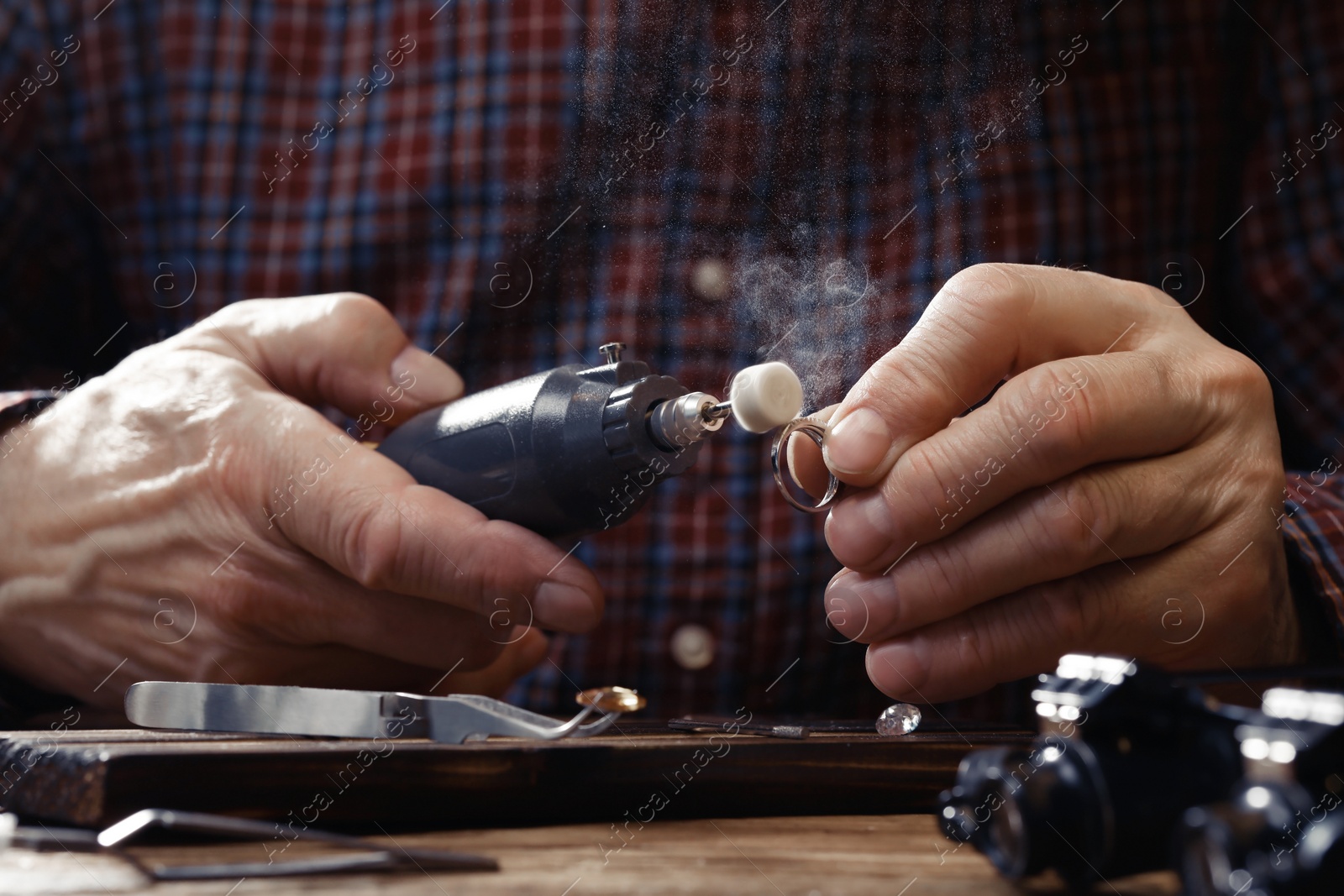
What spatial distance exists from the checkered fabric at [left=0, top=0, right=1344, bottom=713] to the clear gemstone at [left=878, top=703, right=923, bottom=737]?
411 millimetres

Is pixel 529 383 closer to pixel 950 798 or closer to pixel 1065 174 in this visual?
pixel 950 798

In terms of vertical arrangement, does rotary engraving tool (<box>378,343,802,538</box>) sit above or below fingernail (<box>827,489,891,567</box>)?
above

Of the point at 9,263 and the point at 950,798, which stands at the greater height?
the point at 9,263

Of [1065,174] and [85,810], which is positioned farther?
[1065,174]

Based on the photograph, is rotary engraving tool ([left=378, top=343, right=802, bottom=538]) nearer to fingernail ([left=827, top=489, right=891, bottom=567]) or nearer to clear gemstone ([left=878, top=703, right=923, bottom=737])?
fingernail ([left=827, top=489, right=891, bottom=567])

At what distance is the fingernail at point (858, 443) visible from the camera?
2.03 ft

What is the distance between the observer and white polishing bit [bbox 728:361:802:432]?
1.91 feet

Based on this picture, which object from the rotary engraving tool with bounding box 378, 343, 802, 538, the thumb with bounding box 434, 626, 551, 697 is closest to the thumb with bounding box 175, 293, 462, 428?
the rotary engraving tool with bounding box 378, 343, 802, 538

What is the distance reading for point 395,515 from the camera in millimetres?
735

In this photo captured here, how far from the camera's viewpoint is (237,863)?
1.25ft

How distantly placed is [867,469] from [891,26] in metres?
0.66

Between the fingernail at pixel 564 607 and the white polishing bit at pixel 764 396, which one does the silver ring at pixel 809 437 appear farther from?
the fingernail at pixel 564 607

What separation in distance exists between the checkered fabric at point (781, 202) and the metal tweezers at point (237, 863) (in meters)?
0.70

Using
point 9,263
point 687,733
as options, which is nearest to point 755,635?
point 687,733
